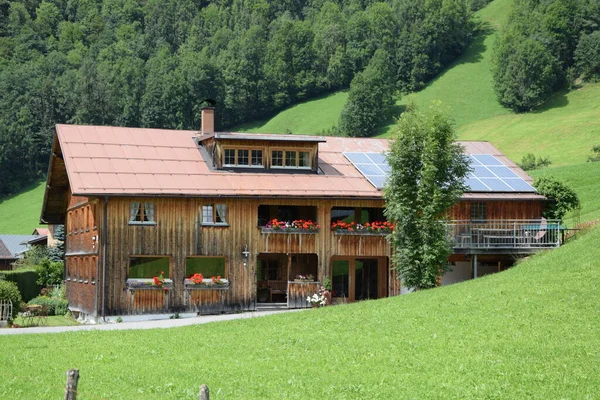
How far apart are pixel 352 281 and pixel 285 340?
17.9m

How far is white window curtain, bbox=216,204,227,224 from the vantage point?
128 feet

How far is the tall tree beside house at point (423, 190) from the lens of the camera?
121 ft

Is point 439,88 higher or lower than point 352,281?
higher

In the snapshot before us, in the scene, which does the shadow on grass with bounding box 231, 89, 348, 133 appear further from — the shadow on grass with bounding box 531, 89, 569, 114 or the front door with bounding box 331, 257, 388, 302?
the front door with bounding box 331, 257, 388, 302

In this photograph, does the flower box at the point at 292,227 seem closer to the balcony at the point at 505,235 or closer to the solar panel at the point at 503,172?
the balcony at the point at 505,235

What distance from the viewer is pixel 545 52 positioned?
123000mm

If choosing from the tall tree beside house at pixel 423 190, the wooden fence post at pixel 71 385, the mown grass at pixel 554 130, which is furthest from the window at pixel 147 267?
the mown grass at pixel 554 130

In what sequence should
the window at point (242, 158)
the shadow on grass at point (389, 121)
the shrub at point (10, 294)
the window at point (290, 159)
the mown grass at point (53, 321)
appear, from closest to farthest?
the shrub at point (10, 294)
the mown grass at point (53, 321)
the window at point (242, 158)
the window at point (290, 159)
the shadow on grass at point (389, 121)

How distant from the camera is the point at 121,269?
123ft

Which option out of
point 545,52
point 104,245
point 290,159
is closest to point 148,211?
point 104,245

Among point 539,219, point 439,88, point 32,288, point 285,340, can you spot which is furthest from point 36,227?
point 285,340

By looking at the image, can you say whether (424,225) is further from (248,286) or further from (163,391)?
(163,391)

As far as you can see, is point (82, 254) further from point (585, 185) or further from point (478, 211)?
point (585, 185)

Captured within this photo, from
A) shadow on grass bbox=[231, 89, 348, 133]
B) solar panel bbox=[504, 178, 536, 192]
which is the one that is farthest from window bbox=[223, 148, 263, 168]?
shadow on grass bbox=[231, 89, 348, 133]
